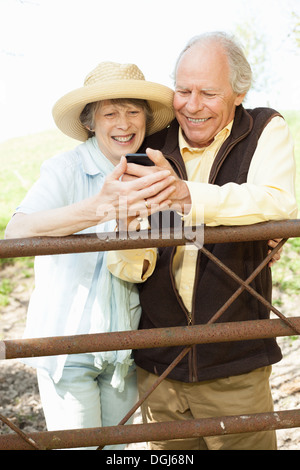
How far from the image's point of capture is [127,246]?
1.69m

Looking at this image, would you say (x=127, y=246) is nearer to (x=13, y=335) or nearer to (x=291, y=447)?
(x=291, y=447)

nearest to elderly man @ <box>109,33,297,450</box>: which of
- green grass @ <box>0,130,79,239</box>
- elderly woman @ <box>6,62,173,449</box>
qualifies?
elderly woman @ <box>6,62,173,449</box>

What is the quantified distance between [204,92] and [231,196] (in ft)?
Result: 2.00

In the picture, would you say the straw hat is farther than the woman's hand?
Yes

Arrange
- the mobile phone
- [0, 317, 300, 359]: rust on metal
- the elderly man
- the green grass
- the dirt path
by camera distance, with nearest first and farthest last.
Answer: [0, 317, 300, 359]: rust on metal, the mobile phone, the elderly man, the dirt path, the green grass

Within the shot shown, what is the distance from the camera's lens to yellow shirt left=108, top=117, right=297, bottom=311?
187 centimetres

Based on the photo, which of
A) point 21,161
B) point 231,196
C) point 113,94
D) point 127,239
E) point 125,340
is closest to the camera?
point 127,239

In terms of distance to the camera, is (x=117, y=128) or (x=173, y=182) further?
(x=117, y=128)

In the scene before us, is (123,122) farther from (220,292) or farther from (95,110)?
(220,292)

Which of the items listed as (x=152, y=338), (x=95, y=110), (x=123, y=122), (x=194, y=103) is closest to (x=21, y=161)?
(x=95, y=110)

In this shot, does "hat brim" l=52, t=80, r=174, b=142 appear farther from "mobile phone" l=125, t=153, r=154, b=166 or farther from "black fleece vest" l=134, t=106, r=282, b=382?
Result: "mobile phone" l=125, t=153, r=154, b=166

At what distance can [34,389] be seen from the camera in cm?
452
